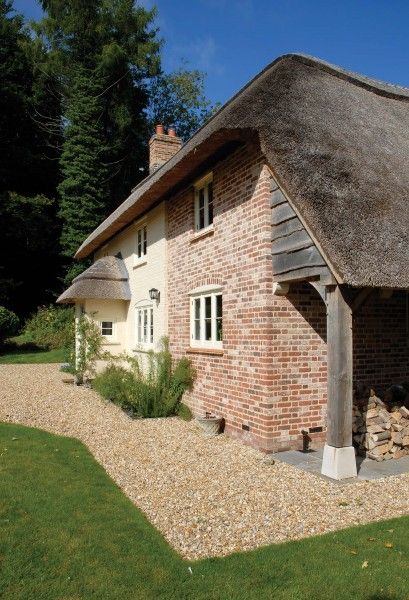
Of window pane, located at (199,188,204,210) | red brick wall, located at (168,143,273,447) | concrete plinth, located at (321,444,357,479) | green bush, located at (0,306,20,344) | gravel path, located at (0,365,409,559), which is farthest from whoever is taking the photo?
green bush, located at (0,306,20,344)

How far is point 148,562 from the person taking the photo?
3920 millimetres

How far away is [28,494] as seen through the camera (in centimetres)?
541

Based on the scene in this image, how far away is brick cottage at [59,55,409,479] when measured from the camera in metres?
5.98

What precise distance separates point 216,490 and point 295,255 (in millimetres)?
3254

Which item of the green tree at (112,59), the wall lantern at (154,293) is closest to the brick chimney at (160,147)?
the wall lantern at (154,293)

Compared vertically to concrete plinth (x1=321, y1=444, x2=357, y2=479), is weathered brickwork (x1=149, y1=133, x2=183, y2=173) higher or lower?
higher

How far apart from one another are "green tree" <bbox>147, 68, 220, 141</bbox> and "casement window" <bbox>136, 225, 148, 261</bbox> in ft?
86.5

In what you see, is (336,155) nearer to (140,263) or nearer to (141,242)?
(140,263)

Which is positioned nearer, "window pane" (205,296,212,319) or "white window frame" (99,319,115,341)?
"window pane" (205,296,212,319)

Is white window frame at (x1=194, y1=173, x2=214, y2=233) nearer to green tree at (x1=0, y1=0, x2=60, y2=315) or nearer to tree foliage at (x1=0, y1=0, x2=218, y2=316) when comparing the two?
tree foliage at (x1=0, y1=0, x2=218, y2=316)

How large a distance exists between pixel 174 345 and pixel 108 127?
25632mm

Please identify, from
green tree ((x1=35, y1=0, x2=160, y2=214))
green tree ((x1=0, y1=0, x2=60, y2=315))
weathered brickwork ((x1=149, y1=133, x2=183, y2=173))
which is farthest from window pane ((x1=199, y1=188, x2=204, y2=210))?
green tree ((x1=35, y1=0, x2=160, y2=214))

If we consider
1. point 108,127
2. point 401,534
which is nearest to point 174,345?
point 401,534

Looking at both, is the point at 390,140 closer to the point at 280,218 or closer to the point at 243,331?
the point at 280,218
